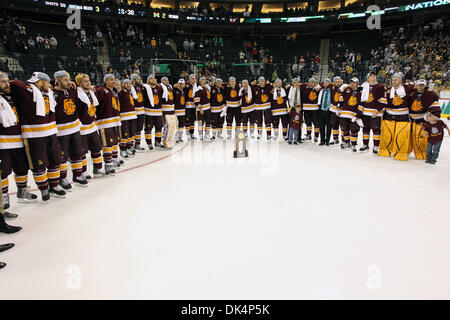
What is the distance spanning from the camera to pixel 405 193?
177 inches

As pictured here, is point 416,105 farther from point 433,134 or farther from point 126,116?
point 126,116

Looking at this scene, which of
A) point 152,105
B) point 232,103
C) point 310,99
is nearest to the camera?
point 152,105

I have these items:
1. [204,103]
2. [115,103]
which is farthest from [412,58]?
[115,103]

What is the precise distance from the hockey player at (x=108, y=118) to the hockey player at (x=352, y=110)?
17.8 feet

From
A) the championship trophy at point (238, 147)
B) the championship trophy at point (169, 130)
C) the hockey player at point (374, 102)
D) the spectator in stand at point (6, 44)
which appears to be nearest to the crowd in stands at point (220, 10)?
the spectator in stand at point (6, 44)

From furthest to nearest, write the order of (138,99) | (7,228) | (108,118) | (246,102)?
(246,102) → (138,99) → (108,118) → (7,228)

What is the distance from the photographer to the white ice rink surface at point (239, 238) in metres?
2.46

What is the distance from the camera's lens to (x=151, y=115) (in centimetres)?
736

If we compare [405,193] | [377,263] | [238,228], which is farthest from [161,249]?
[405,193]

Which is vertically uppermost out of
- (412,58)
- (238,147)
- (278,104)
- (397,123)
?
(412,58)

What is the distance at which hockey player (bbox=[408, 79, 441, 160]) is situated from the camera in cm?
600

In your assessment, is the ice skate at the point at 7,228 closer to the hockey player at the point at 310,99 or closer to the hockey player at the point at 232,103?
the hockey player at the point at 232,103

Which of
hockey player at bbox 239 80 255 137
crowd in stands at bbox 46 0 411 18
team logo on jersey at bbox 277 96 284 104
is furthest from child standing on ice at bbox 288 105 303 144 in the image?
crowd in stands at bbox 46 0 411 18

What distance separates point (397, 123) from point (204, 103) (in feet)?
16.8
